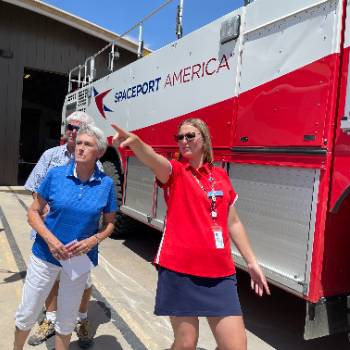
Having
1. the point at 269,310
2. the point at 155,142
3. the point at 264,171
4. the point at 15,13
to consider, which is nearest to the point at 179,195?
the point at 264,171

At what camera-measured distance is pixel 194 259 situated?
7.41ft

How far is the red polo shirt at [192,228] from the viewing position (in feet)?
7.43

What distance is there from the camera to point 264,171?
11.4 ft

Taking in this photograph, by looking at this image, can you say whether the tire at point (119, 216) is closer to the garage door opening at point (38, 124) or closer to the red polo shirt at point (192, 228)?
the red polo shirt at point (192, 228)

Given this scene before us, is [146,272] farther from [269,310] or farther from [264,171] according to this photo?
[264,171]

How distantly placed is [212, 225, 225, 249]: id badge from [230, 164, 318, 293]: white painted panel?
100 cm

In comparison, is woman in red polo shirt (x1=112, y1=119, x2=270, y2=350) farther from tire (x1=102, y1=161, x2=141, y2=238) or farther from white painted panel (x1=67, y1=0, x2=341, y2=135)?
tire (x1=102, y1=161, x2=141, y2=238)

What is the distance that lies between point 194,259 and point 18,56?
13.1 metres

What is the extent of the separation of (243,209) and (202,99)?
1.26 m

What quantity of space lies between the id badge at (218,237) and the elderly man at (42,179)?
1.41 meters

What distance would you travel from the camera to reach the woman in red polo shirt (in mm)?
2262

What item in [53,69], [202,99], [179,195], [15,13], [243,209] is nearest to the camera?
[179,195]

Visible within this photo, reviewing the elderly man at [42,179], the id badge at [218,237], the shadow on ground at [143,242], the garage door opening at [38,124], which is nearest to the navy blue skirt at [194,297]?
the id badge at [218,237]

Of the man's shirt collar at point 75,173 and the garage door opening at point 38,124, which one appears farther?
the garage door opening at point 38,124
